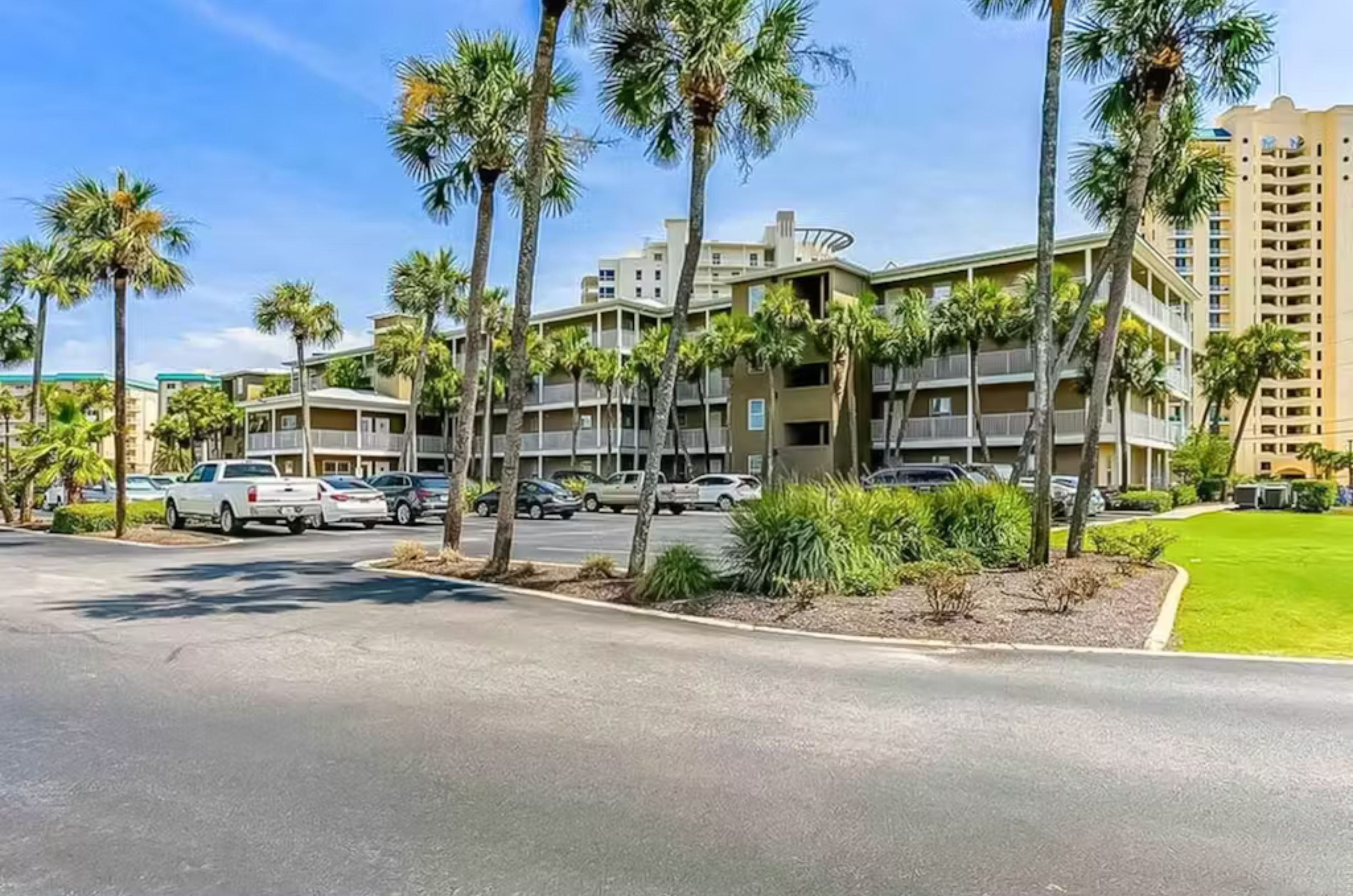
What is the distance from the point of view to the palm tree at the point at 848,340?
38312mm

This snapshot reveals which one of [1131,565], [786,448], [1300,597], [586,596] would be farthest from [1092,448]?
[786,448]

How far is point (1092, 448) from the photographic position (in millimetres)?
15180

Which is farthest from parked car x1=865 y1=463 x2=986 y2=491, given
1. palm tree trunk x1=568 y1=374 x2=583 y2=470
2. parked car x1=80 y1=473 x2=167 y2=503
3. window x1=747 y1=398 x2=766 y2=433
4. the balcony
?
the balcony

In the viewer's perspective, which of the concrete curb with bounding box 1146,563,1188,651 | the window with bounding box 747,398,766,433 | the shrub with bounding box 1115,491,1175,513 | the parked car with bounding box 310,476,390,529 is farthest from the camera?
the window with bounding box 747,398,766,433

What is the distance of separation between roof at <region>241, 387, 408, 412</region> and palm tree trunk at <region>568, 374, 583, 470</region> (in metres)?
10.8

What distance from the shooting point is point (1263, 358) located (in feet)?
164

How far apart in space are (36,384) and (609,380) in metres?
23.8

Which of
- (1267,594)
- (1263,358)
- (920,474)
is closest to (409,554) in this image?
(1267,594)

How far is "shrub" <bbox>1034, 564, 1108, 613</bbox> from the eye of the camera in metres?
10.2

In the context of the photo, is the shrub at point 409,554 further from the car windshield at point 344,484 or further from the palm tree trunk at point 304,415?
the palm tree trunk at point 304,415

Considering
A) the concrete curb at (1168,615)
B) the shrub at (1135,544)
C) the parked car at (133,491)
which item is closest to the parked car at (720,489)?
the parked car at (133,491)

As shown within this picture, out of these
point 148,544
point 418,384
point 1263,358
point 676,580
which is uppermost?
point 1263,358

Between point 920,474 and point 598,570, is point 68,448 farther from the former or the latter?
point 920,474

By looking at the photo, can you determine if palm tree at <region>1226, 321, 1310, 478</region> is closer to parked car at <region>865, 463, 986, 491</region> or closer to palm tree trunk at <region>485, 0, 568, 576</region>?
parked car at <region>865, 463, 986, 491</region>
